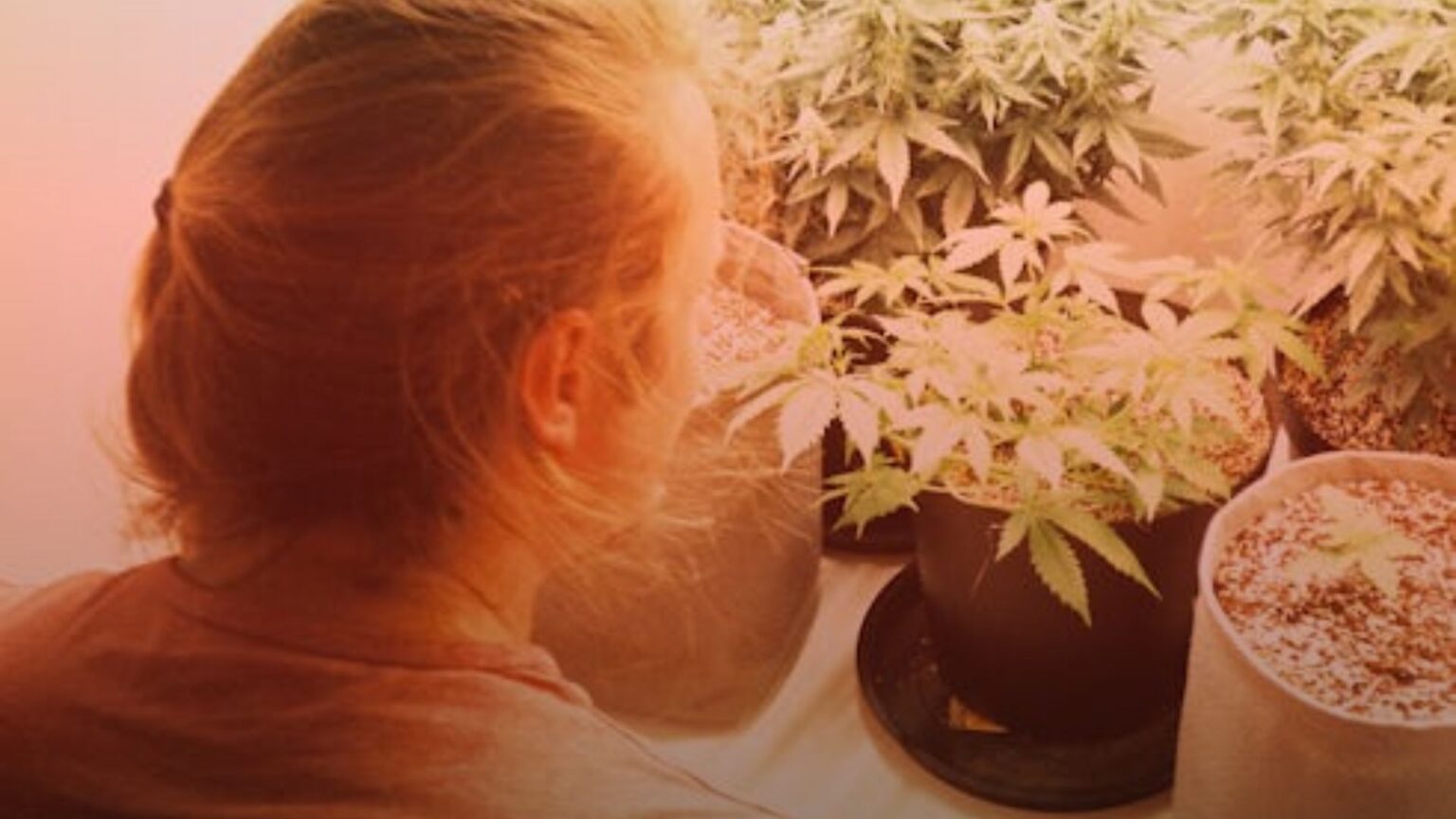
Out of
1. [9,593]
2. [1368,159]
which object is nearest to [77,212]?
[9,593]

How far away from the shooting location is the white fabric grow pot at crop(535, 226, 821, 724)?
1.26 metres

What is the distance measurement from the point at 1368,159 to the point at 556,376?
0.67 metres

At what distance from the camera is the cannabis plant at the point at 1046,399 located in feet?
3.55

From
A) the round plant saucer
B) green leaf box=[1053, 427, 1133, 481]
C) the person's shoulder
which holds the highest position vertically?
the person's shoulder

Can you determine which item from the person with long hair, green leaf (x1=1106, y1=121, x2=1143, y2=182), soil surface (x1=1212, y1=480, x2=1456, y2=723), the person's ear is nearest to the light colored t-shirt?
the person with long hair

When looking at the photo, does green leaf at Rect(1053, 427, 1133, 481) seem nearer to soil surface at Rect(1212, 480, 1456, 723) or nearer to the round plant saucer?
soil surface at Rect(1212, 480, 1456, 723)

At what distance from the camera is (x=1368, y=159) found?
1.11 meters

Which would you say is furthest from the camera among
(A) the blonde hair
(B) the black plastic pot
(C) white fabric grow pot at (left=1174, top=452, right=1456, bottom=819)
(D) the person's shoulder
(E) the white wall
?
(B) the black plastic pot

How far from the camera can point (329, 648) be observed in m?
0.78

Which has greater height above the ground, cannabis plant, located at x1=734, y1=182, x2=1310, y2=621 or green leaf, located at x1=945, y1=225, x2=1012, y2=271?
green leaf, located at x1=945, y1=225, x2=1012, y2=271

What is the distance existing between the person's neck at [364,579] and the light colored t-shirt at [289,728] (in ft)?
0.04

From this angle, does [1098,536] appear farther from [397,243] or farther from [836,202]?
[397,243]

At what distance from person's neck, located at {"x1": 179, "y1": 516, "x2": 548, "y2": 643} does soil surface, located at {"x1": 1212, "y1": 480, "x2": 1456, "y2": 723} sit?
577 mm

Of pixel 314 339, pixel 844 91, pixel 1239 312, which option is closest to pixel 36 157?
pixel 314 339
